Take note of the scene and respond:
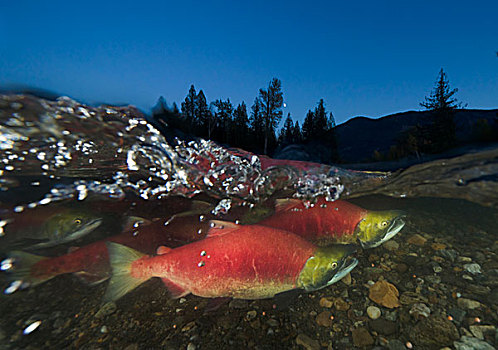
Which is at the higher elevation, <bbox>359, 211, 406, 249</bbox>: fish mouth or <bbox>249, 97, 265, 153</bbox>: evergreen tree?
<bbox>249, 97, 265, 153</bbox>: evergreen tree

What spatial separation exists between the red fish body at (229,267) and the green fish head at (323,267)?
79mm

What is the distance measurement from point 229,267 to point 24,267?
2975 mm

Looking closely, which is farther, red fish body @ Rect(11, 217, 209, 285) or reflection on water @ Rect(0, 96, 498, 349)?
red fish body @ Rect(11, 217, 209, 285)

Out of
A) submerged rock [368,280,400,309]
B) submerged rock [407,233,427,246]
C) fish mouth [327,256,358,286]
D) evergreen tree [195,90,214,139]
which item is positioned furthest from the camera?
evergreen tree [195,90,214,139]

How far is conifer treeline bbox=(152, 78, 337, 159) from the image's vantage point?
608cm

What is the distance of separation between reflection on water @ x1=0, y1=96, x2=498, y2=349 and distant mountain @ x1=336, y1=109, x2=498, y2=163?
66cm

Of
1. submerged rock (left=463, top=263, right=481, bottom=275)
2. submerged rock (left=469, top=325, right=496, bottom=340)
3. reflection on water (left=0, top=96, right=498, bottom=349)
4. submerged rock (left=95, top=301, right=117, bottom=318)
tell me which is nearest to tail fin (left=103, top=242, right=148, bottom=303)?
reflection on water (left=0, top=96, right=498, bottom=349)

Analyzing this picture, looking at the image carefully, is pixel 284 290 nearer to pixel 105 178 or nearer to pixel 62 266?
pixel 62 266

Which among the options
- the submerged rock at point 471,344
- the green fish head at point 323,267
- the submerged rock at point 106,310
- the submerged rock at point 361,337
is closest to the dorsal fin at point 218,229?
the green fish head at point 323,267

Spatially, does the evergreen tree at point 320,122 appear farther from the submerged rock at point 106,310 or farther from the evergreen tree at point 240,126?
the submerged rock at point 106,310

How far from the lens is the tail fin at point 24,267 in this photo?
320cm

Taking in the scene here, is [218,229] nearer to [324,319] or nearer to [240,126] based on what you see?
[324,319]

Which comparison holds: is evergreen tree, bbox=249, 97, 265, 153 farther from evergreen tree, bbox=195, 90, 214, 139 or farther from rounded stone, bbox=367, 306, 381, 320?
rounded stone, bbox=367, 306, 381, 320

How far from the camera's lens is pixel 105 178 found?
5320 millimetres
